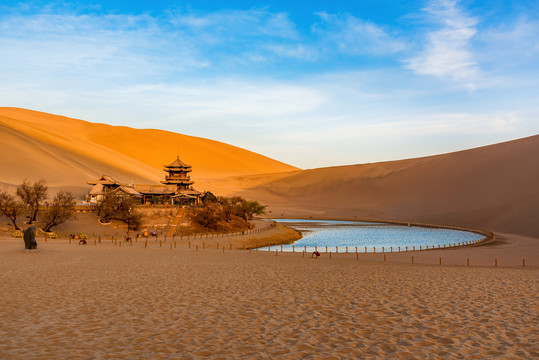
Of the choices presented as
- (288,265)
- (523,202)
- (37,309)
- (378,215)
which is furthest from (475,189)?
(37,309)

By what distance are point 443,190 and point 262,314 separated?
139723 millimetres

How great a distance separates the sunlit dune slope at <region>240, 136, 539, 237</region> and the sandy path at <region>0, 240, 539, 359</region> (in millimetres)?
61518

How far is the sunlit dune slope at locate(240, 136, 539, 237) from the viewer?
319ft

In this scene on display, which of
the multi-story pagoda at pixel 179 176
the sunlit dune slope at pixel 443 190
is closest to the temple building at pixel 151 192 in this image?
the multi-story pagoda at pixel 179 176

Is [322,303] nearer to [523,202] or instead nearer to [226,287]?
[226,287]

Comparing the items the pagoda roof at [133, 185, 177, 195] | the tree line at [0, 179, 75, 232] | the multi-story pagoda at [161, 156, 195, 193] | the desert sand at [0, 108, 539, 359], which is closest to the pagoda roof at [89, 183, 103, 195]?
the pagoda roof at [133, 185, 177, 195]

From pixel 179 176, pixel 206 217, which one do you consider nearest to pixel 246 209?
pixel 179 176

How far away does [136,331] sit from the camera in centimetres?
1290

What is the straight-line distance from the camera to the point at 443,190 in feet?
472

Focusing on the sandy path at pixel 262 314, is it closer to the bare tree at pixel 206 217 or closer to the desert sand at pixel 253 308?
the desert sand at pixel 253 308

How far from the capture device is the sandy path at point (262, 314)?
11.2 m

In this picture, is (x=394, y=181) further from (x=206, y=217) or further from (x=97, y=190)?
(x=97, y=190)

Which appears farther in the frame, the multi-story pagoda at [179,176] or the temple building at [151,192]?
the multi-story pagoda at [179,176]

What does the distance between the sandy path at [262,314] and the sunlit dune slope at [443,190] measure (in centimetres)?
6152
